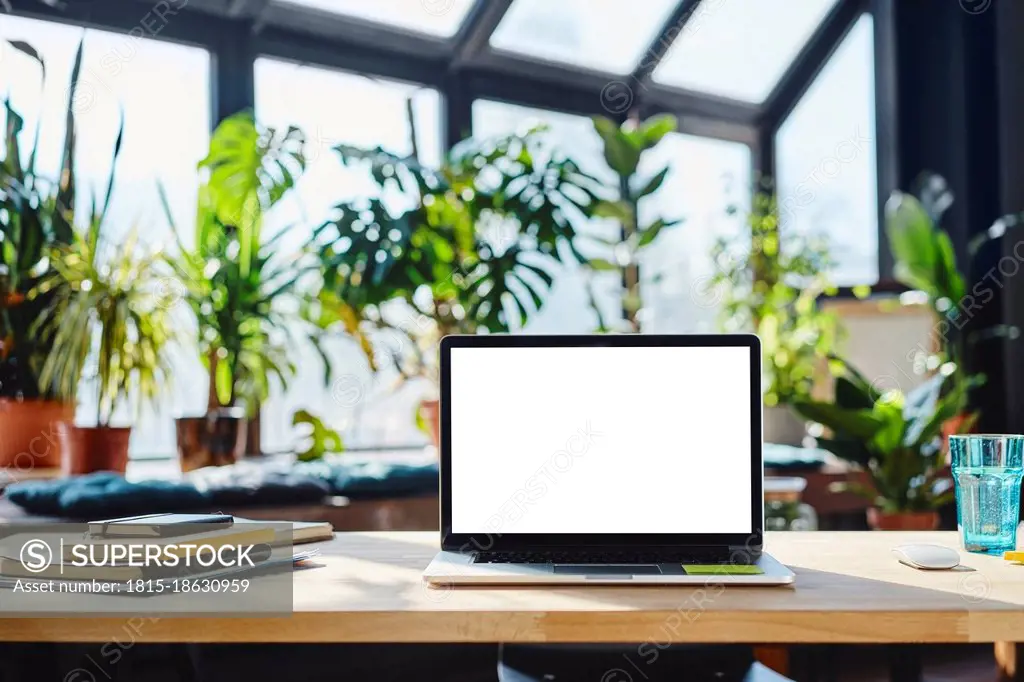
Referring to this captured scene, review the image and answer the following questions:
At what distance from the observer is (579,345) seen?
127 cm

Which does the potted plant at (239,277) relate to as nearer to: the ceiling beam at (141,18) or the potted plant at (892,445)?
the ceiling beam at (141,18)

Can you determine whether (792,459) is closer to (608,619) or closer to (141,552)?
(608,619)

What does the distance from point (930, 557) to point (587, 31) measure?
11.3 ft

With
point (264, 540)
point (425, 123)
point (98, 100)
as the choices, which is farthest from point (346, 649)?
point (425, 123)

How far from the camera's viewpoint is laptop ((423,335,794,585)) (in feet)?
4.03

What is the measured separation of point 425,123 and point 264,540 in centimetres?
291

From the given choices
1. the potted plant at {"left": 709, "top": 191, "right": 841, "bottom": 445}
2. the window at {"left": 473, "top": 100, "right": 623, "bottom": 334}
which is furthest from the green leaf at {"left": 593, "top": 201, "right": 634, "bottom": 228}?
the potted plant at {"left": 709, "top": 191, "right": 841, "bottom": 445}

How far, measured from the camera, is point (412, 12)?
12.3ft

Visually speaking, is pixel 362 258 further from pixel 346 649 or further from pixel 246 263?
pixel 346 649

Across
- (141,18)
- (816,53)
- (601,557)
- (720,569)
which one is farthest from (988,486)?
(816,53)

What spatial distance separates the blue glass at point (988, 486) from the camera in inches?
49.2

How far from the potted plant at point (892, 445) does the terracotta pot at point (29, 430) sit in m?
2.04

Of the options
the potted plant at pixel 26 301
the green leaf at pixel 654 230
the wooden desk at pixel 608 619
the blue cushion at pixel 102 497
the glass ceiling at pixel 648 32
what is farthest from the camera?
the glass ceiling at pixel 648 32

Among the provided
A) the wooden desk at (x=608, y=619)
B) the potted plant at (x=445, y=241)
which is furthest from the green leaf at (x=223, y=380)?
the wooden desk at (x=608, y=619)
